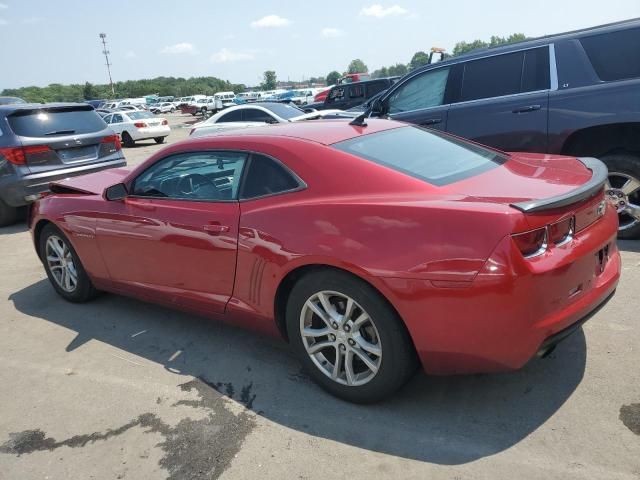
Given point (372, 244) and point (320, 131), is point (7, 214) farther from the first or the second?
point (372, 244)

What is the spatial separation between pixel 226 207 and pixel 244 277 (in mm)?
454

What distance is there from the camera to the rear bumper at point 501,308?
2262 millimetres

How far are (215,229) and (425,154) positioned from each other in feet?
4.46

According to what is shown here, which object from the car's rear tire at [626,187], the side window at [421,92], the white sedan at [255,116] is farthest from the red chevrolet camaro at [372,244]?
the white sedan at [255,116]

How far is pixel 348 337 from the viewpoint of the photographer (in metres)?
2.76

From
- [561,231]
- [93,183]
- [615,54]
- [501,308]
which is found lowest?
[501,308]

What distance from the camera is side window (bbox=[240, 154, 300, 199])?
3029 mm

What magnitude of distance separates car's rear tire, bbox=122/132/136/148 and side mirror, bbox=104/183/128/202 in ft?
57.7

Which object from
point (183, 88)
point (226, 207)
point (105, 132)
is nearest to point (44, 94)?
point (183, 88)

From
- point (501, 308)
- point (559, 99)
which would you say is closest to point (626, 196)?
point (559, 99)

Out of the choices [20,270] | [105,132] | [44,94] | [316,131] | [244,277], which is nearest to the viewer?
[244,277]

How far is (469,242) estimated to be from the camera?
2305 mm

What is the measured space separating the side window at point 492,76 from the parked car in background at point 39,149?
218 inches

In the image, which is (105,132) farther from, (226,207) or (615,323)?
(615,323)
